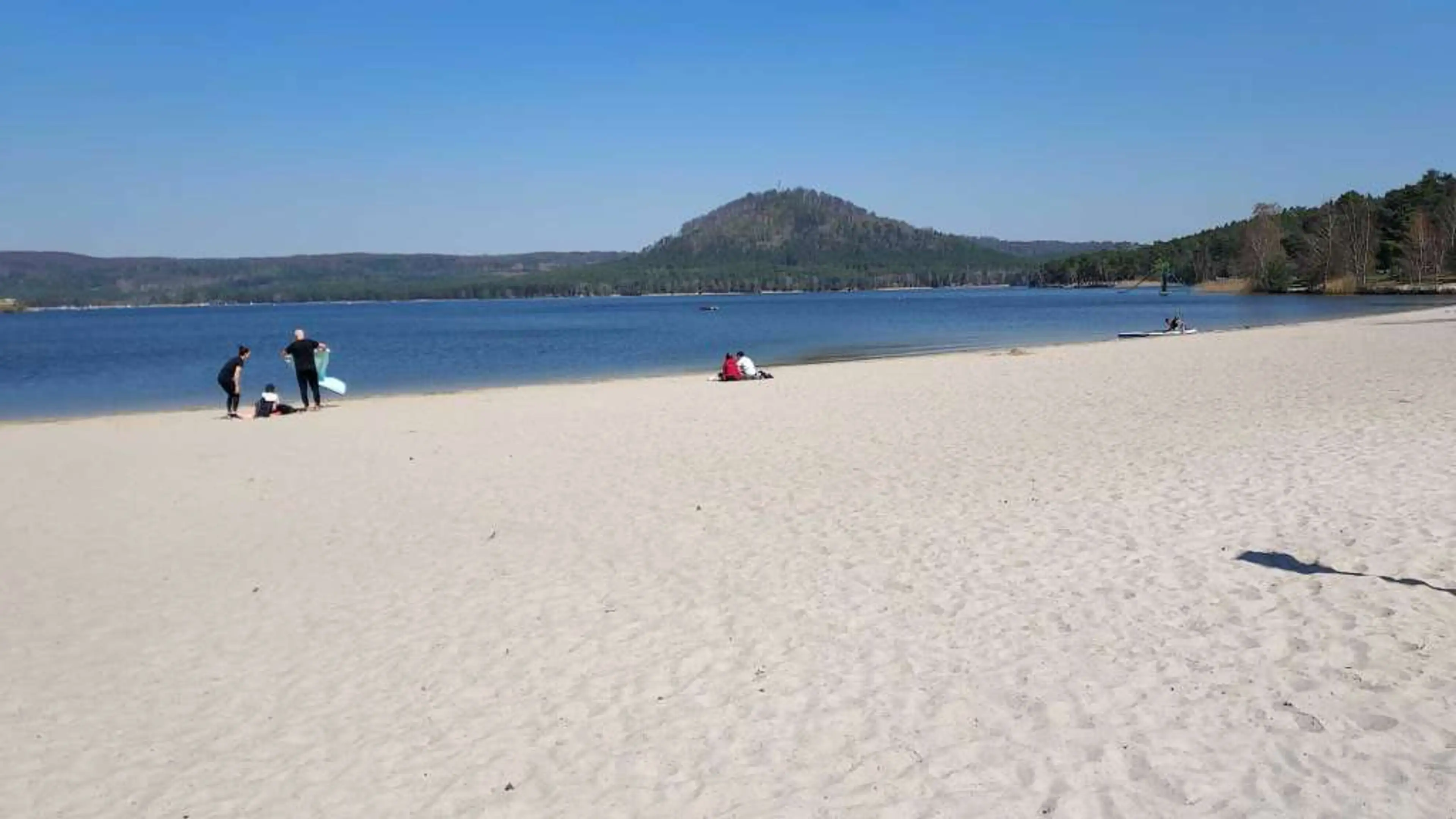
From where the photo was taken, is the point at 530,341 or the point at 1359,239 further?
the point at 1359,239

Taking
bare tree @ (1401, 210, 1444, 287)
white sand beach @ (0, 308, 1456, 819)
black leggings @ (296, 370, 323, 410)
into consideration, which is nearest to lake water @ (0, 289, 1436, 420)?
black leggings @ (296, 370, 323, 410)

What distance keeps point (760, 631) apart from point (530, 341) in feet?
184

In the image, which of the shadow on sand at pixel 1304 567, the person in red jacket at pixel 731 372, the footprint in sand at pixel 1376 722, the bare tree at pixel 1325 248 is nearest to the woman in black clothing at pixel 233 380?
the person in red jacket at pixel 731 372

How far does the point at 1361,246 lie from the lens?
324ft

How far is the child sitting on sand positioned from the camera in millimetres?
20047

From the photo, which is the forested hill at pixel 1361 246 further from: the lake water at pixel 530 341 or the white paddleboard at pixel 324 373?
the white paddleboard at pixel 324 373

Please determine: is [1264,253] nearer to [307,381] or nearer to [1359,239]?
[1359,239]

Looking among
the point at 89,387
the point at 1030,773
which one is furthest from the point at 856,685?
the point at 89,387

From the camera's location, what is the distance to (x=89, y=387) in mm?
33844

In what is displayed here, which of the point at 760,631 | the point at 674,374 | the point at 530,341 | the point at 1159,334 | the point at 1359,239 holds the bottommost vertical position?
the point at 530,341

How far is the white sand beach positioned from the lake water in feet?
60.6

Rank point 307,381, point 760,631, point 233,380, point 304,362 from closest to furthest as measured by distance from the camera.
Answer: point 760,631
point 233,380
point 304,362
point 307,381

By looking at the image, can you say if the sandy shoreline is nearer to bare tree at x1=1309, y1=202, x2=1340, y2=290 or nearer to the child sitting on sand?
the child sitting on sand

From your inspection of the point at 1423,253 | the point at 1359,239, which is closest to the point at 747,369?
the point at 1423,253
